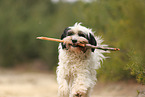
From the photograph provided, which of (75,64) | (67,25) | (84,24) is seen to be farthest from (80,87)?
(67,25)

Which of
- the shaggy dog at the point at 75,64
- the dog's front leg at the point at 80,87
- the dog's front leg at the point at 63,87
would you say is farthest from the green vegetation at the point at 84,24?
the dog's front leg at the point at 63,87

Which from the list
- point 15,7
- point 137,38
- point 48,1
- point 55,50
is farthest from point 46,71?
point 137,38

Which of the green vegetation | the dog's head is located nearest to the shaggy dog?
the dog's head

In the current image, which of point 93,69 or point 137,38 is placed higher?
point 137,38

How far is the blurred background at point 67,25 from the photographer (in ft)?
29.1

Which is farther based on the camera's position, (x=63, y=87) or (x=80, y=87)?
(x=63, y=87)

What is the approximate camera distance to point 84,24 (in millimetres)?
13727

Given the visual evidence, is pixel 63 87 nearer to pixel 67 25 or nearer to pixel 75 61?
pixel 75 61

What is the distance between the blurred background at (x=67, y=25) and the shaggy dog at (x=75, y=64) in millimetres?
1159

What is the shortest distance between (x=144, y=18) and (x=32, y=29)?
21426 millimetres

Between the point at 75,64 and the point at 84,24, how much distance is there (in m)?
7.76

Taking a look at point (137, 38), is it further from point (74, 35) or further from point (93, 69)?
point (74, 35)

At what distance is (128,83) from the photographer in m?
10.1

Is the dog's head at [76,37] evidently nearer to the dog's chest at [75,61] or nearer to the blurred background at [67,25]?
the dog's chest at [75,61]
